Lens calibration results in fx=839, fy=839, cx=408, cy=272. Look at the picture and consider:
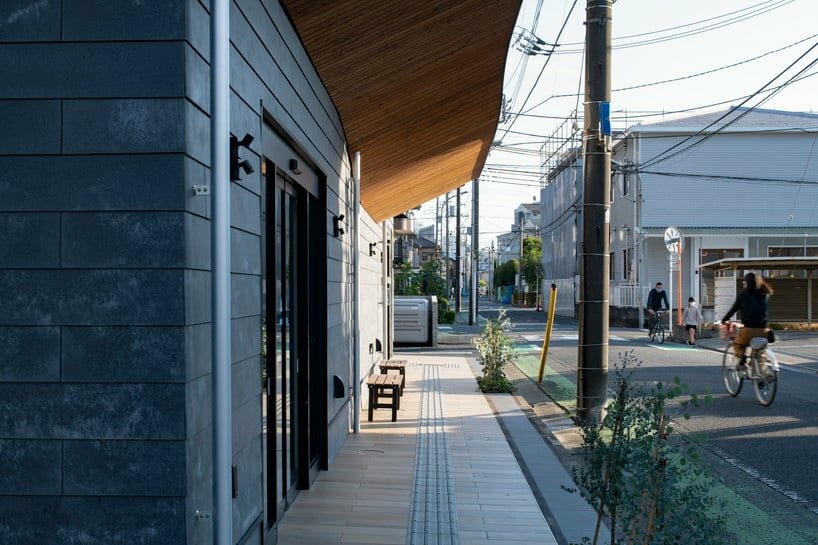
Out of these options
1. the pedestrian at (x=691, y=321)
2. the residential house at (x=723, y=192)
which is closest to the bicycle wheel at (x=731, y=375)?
the pedestrian at (x=691, y=321)

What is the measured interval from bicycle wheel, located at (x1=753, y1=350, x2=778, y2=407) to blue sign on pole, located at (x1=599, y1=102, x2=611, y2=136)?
3957 mm

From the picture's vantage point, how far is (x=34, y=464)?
3.05 meters

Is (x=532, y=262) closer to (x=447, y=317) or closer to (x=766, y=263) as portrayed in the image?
(x=447, y=317)

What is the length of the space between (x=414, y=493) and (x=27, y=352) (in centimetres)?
425

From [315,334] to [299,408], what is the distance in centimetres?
93

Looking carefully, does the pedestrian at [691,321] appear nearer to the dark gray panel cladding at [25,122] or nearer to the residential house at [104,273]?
the residential house at [104,273]

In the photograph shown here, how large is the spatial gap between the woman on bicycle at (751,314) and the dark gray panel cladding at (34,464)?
33.5 feet

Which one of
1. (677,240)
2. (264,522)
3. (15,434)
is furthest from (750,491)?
(677,240)

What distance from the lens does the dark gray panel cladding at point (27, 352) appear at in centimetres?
304

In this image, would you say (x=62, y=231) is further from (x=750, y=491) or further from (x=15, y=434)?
(x=750, y=491)

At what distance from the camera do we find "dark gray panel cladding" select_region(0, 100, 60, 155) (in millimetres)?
3070

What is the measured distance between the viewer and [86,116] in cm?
307

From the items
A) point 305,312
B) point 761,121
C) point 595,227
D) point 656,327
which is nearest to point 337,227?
point 305,312

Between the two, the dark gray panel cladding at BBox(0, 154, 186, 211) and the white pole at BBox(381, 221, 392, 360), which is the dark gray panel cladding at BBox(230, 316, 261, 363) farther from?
the white pole at BBox(381, 221, 392, 360)
